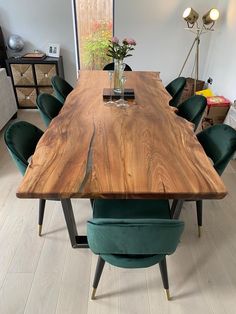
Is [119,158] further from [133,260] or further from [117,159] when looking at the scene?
[133,260]

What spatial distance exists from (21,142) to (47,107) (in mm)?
624

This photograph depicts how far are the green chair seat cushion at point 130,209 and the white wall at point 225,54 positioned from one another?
92.1 inches

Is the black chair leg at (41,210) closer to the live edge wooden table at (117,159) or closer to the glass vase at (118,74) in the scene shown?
the live edge wooden table at (117,159)

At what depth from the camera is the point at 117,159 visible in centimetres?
125

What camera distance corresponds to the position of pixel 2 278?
145 cm

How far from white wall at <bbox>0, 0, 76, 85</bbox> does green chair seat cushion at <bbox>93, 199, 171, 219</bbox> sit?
10.6 feet

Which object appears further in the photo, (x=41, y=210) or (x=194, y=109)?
(x=194, y=109)

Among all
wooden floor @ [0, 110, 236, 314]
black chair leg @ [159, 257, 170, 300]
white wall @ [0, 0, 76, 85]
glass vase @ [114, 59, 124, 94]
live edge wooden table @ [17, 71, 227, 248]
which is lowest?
wooden floor @ [0, 110, 236, 314]

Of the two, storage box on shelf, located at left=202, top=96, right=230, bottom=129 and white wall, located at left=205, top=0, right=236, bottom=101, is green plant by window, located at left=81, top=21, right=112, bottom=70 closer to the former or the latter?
white wall, located at left=205, top=0, right=236, bottom=101

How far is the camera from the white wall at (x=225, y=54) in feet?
10.1

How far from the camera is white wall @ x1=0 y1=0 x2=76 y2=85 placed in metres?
3.45

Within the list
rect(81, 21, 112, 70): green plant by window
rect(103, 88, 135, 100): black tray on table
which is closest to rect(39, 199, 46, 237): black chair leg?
rect(103, 88, 135, 100): black tray on table

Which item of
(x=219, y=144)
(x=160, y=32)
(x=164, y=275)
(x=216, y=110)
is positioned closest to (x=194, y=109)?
(x=219, y=144)

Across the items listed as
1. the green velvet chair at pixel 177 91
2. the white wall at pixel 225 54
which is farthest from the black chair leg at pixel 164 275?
the white wall at pixel 225 54
